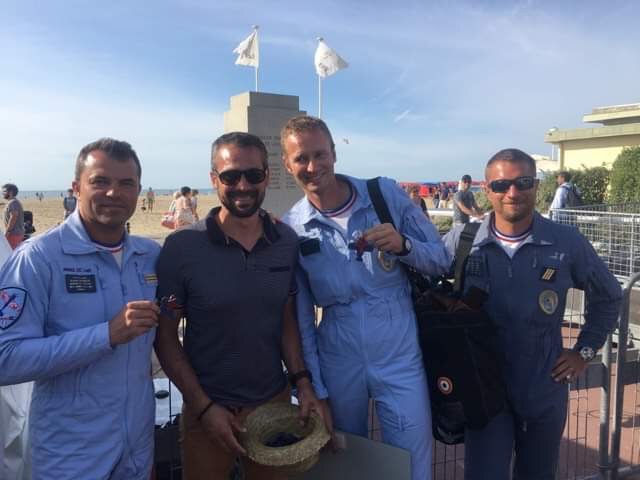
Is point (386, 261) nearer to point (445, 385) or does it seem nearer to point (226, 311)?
point (445, 385)

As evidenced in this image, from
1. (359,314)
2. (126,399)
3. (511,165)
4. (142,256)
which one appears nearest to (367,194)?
(359,314)

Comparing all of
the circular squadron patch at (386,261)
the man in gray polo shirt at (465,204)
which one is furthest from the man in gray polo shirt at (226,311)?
the man in gray polo shirt at (465,204)

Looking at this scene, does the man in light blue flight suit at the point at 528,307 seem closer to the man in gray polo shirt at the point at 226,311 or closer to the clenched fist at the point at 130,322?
the man in gray polo shirt at the point at 226,311

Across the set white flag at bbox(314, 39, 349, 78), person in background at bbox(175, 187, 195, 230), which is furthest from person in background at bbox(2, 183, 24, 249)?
white flag at bbox(314, 39, 349, 78)

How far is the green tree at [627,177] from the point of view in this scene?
16.0 meters

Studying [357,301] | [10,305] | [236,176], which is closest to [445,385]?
[357,301]

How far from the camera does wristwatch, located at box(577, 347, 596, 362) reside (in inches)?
106

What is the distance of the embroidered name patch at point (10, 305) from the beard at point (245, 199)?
2.98 feet

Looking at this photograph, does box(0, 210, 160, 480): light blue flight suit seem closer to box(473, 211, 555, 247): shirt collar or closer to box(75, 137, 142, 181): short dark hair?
box(75, 137, 142, 181): short dark hair

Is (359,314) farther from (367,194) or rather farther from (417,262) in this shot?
(367,194)

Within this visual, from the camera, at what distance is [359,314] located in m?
2.45

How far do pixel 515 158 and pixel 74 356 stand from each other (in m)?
2.33

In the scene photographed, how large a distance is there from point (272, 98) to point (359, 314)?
384 inches

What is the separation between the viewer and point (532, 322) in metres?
2.57
